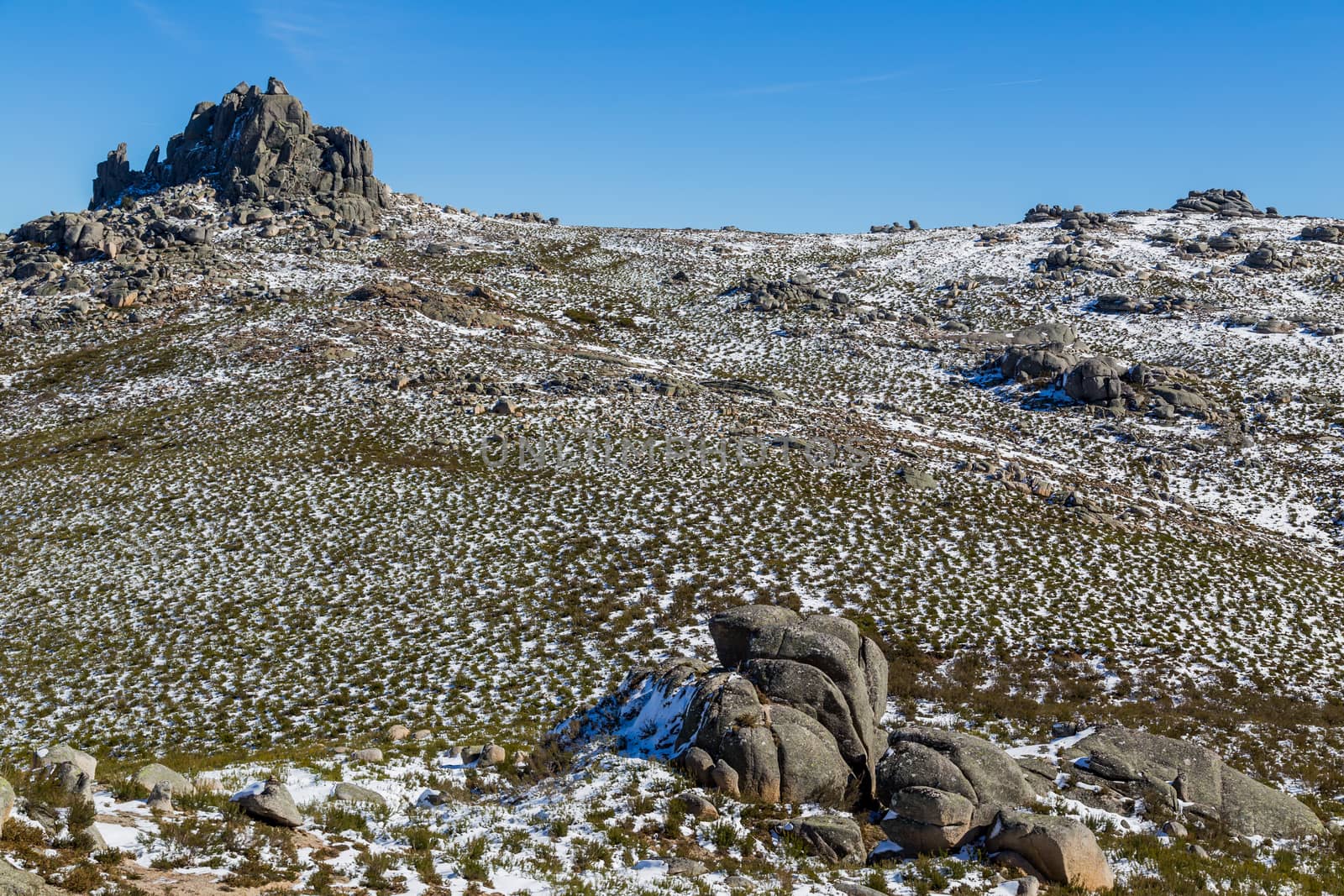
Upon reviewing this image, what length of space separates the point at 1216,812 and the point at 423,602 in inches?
862

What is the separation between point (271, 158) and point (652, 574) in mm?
79517

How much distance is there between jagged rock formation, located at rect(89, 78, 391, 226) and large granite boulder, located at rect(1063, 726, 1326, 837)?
→ 3290 inches

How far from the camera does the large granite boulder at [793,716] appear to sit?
44.4ft

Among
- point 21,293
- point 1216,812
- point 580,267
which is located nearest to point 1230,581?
point 1216,812

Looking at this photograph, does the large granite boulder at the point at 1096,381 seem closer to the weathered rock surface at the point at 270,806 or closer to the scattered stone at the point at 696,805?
the scattered stone at the point at 696,805

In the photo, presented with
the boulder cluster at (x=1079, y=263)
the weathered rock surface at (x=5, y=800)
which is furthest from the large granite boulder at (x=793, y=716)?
the boulder cluster at (x=1079, y=263)

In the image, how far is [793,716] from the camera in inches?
566

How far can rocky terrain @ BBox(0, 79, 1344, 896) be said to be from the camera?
12.2 m

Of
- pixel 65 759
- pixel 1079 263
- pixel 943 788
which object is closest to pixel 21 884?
pixel 65 759

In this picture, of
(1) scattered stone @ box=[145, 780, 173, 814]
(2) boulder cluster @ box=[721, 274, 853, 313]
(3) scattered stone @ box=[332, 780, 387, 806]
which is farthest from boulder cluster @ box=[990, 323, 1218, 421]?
(1) scattered stone @ box=[145, 780, 173, 814]

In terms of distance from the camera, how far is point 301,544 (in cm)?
2873

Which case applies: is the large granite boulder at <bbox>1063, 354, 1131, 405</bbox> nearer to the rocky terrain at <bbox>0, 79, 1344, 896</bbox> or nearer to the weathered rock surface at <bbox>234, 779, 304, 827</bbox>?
the rocky terrain at <bbox>0, 79, 1344, 896</bbox>

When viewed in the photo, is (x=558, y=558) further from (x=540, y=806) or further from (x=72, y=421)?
(x=72, y=421)

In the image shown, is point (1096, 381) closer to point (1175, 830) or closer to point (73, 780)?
point (1175, 830)
